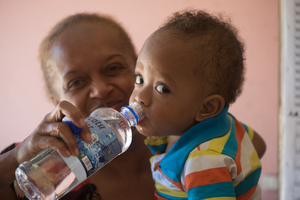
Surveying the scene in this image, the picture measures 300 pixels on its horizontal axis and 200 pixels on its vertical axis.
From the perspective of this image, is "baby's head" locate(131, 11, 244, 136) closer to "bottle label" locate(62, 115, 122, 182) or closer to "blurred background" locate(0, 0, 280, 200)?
"bottle label" locate(62, 115, 122, 182)

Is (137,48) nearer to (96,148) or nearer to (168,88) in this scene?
(168,88)

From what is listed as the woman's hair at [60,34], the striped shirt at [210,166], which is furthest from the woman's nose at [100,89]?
the striped shirt at [210,166]

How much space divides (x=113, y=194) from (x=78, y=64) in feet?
1.68

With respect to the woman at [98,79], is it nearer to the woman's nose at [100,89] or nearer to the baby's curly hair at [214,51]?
the woman's nose at [100,89]

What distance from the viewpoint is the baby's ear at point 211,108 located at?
0.84 meters

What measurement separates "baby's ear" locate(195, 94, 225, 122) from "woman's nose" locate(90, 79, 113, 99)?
39 centimetres

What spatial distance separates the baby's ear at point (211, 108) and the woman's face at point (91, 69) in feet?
1.27

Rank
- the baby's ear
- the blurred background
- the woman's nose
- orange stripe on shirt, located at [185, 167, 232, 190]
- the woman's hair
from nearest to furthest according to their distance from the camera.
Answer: orange stripe on shirt, located at [185, 167, 232, 190], the baby's ear, the woman's nose, the woman's hair, the blurred background

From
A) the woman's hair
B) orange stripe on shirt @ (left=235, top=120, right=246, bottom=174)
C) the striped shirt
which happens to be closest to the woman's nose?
the woman's hair

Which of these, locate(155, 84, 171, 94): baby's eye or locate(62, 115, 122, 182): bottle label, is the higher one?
locate(155, 84, 171, 94): baby's eye

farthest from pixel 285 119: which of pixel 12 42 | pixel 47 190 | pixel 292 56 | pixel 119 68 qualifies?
pixel 12 42

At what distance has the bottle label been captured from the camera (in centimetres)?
71

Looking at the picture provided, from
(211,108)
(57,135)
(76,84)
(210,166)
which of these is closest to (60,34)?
(76,84)

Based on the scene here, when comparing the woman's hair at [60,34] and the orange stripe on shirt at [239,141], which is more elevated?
the woman's hair at [60,34]
